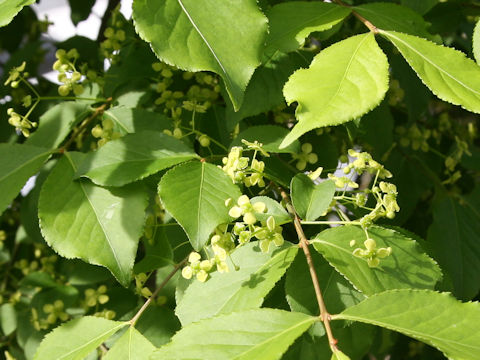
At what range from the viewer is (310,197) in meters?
0.86

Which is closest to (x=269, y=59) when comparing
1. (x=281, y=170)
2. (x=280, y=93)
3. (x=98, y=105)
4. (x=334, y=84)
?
(x=280, y=93)

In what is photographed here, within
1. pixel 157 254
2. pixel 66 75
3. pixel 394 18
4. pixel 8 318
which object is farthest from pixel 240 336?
pixel 8 318

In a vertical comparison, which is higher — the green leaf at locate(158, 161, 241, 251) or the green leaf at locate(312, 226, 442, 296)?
the green leaf at locate(158, 161, 241, 251)

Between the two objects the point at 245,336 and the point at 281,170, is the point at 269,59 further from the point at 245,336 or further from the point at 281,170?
the point at 245,336

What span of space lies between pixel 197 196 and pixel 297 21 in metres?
0.31

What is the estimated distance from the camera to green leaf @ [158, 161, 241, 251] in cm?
79

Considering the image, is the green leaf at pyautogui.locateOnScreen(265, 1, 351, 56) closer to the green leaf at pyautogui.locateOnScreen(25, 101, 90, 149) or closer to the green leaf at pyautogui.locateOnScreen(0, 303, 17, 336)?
the green leaf at pyautogui.locateOnScreen(25, 101, 90, 149)

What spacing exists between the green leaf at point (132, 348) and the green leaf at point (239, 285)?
0.07 metres

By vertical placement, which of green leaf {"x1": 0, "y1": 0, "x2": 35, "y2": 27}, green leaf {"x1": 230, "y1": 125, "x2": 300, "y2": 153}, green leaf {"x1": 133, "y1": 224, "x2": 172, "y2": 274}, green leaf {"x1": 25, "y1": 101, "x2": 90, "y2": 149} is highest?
green leaf {"x1": 0, "y1": 0, "x2": 35, "y2": 27}

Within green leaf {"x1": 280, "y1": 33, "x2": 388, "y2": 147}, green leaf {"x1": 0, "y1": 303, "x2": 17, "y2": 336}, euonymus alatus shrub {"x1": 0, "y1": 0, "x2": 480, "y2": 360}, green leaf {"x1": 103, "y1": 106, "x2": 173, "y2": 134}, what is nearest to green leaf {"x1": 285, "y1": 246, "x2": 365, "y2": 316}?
euonymus alatus shrub {"x1": 0, "y1": 0, "x2": 480, "y2": 360}

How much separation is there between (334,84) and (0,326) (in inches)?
50.6

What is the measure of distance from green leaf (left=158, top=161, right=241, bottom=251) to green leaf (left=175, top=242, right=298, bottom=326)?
6 centimetres

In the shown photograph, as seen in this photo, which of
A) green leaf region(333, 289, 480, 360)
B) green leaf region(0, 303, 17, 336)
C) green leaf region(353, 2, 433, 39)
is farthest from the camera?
green leaf region(0, 303, 17, 336)

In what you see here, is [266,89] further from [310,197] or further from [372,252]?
[372,252]
